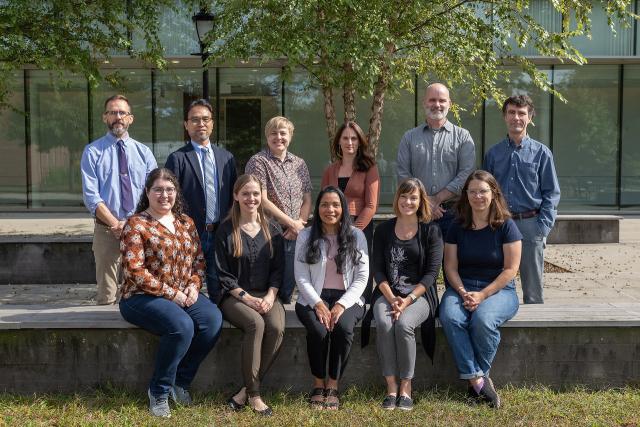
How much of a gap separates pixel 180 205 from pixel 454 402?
2.34 meters

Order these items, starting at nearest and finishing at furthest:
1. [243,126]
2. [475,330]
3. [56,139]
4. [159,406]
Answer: [159,406] → [475,330] → [243,126] → [56,139]

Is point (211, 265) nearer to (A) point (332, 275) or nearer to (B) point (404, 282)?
(A) point (332, 275)

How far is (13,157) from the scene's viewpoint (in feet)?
63.2

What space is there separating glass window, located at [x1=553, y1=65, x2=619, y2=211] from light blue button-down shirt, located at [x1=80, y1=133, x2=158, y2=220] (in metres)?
15.6

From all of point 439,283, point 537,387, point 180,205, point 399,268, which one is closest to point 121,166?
point 180,205

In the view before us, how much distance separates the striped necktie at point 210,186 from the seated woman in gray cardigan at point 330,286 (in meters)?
0.89

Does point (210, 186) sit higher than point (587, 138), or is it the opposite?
point (587, 138)

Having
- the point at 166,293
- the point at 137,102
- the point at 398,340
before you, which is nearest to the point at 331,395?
the point at 398,340

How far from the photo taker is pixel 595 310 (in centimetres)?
538

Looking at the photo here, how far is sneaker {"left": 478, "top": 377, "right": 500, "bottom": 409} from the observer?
476 centimetres

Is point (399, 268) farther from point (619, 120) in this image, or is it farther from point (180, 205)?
point (619, 120)

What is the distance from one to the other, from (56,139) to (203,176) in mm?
15154

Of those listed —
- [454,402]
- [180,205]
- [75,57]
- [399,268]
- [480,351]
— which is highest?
[75,57]

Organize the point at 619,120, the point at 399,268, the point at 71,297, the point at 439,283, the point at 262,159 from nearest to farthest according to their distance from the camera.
Answer: the point at 399,268 < the point at 262,159 < the point at 71,297 < the point at 439,283 < the point at 619,120
